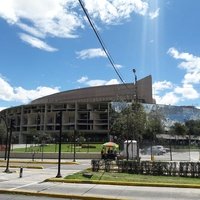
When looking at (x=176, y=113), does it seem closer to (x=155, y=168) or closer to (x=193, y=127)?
(x=193, y=127)

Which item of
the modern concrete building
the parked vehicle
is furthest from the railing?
the modern concrete building

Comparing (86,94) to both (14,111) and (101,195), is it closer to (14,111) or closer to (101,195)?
(14,111)

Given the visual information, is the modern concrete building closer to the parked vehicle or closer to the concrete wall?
the parked vehicle

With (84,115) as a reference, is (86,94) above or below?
above

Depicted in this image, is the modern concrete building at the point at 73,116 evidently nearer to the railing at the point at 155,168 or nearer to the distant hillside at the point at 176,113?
the distant hillside at the point at 176,113

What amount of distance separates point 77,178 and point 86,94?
161m

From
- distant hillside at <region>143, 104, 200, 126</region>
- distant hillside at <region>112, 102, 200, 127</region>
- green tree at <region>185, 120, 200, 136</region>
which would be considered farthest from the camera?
distant hillside at <region>143, 104, 200, 126</region>

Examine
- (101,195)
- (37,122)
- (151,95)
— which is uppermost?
(151,95)

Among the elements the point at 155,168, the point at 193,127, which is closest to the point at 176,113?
the point at 193,127

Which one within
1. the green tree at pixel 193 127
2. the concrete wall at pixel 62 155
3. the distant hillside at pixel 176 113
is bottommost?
the concrete wall at pixel 62 155

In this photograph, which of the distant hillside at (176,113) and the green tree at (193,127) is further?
the distant hillside at (176,113)

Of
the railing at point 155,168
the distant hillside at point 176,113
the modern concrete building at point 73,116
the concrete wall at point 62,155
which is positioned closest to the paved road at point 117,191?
the railing at point 155,168

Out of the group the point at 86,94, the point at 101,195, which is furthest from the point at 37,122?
the point at 101,195

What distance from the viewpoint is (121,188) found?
18016 millimetres
